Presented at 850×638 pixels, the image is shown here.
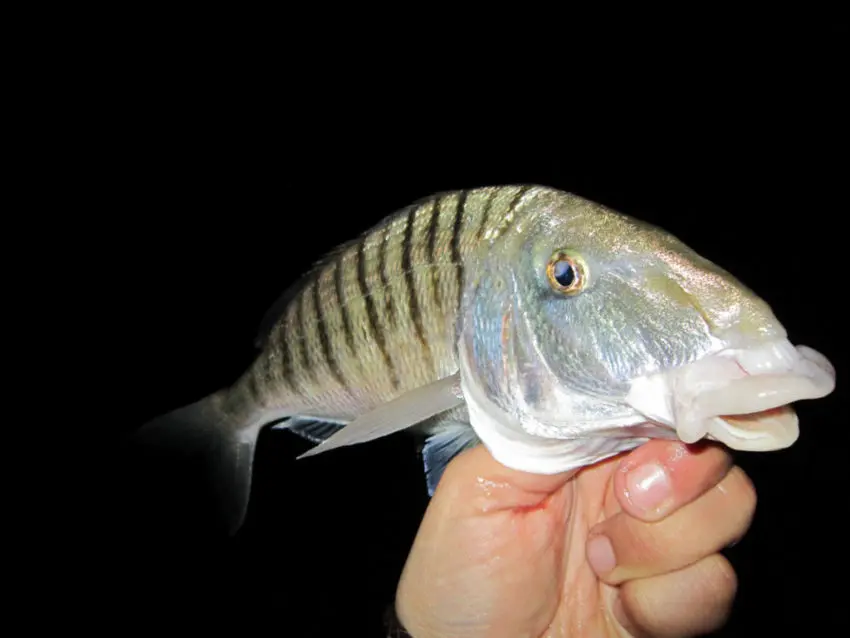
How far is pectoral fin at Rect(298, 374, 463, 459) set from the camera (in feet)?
3.27

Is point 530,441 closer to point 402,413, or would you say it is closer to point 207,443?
point 402,413

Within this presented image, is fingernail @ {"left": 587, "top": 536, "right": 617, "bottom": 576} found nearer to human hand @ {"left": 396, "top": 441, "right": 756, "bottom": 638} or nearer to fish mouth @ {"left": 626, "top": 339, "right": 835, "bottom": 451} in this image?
human hand @ {"left": 396, "top": 441, "right": 756, "bottom": 638}

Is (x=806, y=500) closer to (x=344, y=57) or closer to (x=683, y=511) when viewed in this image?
(x=683, y=511)

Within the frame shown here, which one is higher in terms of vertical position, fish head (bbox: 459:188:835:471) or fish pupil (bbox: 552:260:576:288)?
fish pupil (bbox: 552:260:576:288)

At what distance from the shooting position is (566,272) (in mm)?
912

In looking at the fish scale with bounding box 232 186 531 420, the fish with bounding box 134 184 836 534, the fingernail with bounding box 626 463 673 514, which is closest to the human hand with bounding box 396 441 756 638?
the fingernail with bounding box 626 463 673 514

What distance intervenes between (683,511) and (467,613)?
1.84 ft

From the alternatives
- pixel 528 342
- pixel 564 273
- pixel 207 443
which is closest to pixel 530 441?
pixel 528 342

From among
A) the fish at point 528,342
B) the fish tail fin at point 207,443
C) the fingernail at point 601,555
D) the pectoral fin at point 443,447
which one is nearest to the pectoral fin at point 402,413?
the fish at point 528,342

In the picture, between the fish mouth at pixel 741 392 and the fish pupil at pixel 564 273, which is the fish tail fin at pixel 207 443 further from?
the fish mouth at pixel 741 392

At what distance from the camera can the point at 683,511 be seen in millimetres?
1175

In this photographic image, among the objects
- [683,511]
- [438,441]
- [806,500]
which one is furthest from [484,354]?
[806,500]

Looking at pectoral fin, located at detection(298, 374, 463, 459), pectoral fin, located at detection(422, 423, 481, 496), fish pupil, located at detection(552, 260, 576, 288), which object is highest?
fish pupil, located at detection(552, 260, 576, 288)

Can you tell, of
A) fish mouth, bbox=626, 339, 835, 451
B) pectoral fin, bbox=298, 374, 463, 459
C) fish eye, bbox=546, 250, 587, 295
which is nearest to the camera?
fish mouth, bbox=626, 339, 835, 451
